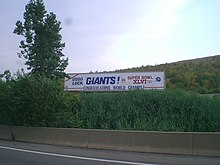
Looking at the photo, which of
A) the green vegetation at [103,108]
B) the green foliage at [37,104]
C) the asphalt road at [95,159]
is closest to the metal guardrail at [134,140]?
the asphalt road at [95,159]

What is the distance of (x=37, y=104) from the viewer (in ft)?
72.7

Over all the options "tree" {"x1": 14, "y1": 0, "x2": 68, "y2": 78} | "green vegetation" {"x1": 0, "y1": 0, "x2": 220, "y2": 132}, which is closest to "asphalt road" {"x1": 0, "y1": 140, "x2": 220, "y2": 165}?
"green vegetation" {"x1": 0, "y1": 0, "x2": 220, "y2": 132}

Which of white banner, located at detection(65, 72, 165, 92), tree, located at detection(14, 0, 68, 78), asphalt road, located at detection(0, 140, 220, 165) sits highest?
tree, located at detection(14, 0, 68, 78)

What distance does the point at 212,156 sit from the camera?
13375mm

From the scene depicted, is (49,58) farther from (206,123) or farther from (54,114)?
(206,123)

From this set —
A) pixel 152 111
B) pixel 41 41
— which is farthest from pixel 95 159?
pixel 41 41

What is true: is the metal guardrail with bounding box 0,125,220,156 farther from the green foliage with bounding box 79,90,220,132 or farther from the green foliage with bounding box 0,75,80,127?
the green foliage with bounding box 79,90,220,132

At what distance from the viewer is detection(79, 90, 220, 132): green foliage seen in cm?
1978

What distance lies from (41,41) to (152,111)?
27.1 metres

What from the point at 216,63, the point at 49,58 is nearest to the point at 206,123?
the point at 49,58

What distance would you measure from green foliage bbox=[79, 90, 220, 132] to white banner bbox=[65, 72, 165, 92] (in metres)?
8.88

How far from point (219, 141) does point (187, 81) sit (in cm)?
3743

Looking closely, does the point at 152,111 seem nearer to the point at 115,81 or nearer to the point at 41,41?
the point at 115,81

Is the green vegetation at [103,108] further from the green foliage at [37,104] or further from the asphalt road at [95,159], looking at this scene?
the asphalt road at [95,159]
